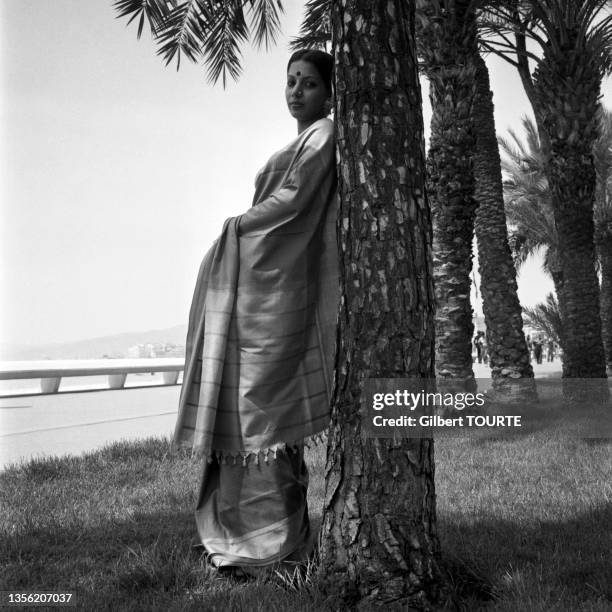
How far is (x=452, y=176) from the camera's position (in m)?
7.66

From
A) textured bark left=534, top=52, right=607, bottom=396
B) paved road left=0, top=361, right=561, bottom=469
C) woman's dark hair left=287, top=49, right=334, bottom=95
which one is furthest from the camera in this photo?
textured bark left=534, top=52, right=607, bottom=396

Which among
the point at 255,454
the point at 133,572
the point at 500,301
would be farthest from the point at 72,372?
the point at 255,454

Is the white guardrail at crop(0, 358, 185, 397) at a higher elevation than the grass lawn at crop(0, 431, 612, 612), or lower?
higher

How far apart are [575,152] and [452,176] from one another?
93.8 inches

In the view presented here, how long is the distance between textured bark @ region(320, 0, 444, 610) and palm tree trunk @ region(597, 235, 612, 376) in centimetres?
1582

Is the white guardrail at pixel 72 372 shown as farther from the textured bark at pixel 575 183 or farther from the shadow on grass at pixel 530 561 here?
the shadow on grass at pixel 530 561

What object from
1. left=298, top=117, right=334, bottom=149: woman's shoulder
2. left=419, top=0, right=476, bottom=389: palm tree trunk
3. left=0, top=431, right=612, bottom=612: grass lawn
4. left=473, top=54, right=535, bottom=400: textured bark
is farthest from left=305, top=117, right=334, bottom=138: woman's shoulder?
left=473, top=54, right=535, bottom=400: textured bark

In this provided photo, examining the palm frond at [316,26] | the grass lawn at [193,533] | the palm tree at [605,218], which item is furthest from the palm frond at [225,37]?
the palm tree at [605,218]

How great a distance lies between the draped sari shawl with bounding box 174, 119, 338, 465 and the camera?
8.84ft

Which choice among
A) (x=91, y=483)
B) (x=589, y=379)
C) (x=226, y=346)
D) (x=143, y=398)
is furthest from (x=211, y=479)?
(x=143, y=398)

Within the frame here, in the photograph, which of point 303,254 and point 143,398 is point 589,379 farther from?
point 143,398

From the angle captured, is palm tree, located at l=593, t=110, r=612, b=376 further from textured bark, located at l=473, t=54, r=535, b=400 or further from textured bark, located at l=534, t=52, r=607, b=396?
textured bark, located at l=534, t=52, r=607, b=396

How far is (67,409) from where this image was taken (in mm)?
10523

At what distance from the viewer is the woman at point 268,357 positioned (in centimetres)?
270
